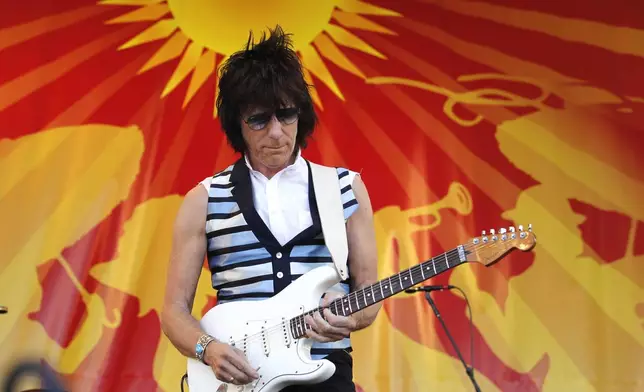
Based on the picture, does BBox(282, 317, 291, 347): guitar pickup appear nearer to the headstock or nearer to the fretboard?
the fretboard

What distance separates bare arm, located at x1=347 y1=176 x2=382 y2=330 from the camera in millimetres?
2482

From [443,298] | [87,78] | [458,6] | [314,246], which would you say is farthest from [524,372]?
[87,78]

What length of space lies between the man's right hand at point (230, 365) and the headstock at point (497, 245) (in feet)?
2.07

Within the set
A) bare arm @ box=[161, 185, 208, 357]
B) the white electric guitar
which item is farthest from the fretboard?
bare arm @ box=[161, 185, 208, 357]

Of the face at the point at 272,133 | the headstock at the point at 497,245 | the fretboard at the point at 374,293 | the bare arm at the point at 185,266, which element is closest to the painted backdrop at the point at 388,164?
the bare arm at the point at 185,266

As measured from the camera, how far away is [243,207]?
2514mm

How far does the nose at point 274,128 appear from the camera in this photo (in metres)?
2.46

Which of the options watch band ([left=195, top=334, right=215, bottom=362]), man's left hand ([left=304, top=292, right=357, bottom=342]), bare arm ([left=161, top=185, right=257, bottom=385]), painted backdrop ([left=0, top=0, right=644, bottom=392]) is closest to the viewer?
man's left hand ([left=304, top=292, right=357, bottom=342])

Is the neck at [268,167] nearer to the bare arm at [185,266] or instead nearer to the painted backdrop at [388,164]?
the bare arm at [185,266]

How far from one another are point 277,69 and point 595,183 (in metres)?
2.25

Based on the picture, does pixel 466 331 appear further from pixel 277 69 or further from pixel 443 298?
pixel 277 69

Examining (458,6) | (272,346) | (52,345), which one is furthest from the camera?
(458,6)

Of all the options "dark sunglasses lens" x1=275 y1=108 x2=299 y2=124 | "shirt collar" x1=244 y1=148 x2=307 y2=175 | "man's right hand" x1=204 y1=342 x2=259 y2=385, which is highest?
"dark sunglasses lens" x1=275 y1=108 x2=299 y2=124

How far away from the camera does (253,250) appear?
2.45 meters
